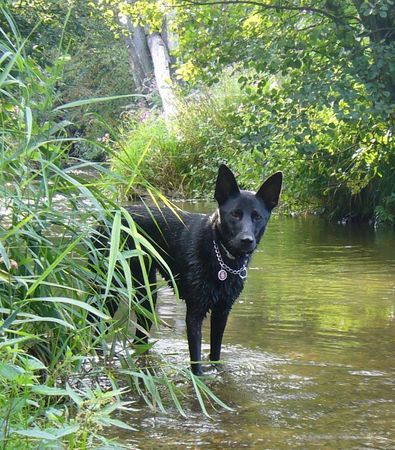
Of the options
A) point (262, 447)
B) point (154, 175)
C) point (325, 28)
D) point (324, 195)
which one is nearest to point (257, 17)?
point (325, 28)

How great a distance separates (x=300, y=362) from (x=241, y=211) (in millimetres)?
1106

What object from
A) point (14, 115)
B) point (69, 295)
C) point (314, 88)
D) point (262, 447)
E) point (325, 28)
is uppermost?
point (325, 28)

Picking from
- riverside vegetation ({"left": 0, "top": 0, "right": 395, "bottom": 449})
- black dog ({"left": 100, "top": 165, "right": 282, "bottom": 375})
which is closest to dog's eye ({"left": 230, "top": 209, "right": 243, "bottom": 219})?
black dog ({"left": 100, "top": 165, "right": 282, "bottom": 375})

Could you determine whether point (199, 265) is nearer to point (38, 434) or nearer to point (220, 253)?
point (220, 253)

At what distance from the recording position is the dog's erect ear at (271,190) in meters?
5.77

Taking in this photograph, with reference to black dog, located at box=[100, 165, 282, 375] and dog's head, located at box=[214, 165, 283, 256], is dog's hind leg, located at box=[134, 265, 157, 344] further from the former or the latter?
dog's head, located at box=[214, 165, 283, 256]

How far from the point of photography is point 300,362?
5863mm

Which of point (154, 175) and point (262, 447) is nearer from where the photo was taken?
point (262, 447)

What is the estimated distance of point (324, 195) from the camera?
15109 millimetres

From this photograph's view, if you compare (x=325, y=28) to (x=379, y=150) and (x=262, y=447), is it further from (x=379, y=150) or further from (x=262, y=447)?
(x=262, y=447)

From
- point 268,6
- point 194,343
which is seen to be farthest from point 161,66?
point 194,343

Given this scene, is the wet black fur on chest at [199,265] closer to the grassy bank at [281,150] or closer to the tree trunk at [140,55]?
the grassy bank at [281,150]

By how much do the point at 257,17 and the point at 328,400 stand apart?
26.6 feet

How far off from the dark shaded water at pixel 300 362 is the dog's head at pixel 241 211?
836mm
